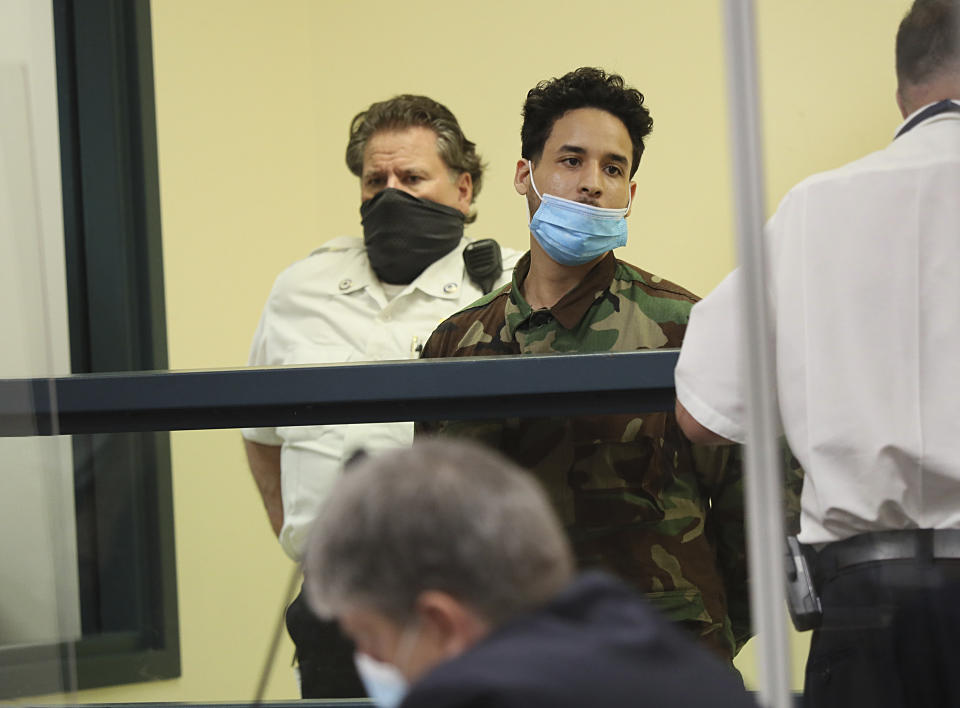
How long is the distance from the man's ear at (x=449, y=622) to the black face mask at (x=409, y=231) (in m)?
1.52

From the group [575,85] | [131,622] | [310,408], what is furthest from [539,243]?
[131,622]

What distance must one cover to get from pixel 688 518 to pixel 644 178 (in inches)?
54.7

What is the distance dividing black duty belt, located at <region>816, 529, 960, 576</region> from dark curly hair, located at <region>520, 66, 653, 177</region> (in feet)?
2.65

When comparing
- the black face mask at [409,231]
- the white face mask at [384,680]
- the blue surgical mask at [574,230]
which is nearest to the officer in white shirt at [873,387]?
the blue surgical mask at [574,230]

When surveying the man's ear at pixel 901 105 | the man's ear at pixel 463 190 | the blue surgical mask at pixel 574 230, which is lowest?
the blue surgical mask at pixel 574 230

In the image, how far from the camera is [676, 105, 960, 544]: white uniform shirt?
138 cm

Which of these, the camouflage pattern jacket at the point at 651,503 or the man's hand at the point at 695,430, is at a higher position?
the man's hand at the point at 695,430

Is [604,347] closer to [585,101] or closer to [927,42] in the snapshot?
[585,101]

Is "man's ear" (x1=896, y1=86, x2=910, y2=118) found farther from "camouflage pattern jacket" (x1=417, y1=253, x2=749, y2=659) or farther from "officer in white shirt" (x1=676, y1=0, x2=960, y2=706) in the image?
"camouflage pattern jacket" (x1=417, y1=253, x2=749, y2=659)

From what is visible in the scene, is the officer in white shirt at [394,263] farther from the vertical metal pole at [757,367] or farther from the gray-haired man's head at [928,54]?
the vertical metal pole at [757,367]

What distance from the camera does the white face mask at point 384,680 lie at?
3.22 ft

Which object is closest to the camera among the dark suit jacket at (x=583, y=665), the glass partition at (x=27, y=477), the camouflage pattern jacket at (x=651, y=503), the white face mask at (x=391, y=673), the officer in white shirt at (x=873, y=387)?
the dark suit jacket at (x=583, y=665)

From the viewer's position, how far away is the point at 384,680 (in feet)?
3.28

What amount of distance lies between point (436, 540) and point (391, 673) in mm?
132
